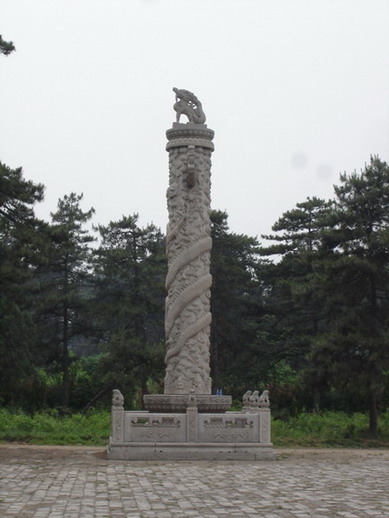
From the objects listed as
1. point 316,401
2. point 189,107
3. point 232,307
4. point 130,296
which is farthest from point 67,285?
point 189,107

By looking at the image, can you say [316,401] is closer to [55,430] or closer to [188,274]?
[55,430]

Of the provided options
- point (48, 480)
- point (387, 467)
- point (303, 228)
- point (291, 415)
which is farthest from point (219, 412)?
point (303, 228)

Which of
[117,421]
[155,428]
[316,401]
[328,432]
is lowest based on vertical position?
[328,432]

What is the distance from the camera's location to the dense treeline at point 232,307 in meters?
21.5

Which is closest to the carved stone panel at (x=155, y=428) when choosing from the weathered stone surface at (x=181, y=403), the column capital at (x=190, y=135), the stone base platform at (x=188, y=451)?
the stone base platform at (x=188, y=451)

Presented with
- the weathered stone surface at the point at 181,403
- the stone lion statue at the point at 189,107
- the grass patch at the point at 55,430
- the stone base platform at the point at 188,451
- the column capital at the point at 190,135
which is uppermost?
the stone lion statue at the point at 189,107

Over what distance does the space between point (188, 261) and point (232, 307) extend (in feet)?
47.4

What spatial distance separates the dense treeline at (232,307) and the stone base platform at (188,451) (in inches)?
250

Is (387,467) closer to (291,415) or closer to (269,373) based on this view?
(291,415)

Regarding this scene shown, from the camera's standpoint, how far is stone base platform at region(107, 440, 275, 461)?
49.4 feet

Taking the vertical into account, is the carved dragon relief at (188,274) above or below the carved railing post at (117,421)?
above

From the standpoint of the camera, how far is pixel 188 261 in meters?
16.9

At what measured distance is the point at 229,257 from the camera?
3133cm

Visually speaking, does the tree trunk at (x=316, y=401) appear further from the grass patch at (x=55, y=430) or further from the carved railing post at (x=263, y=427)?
the carved railing post at (x=263, y=427)
